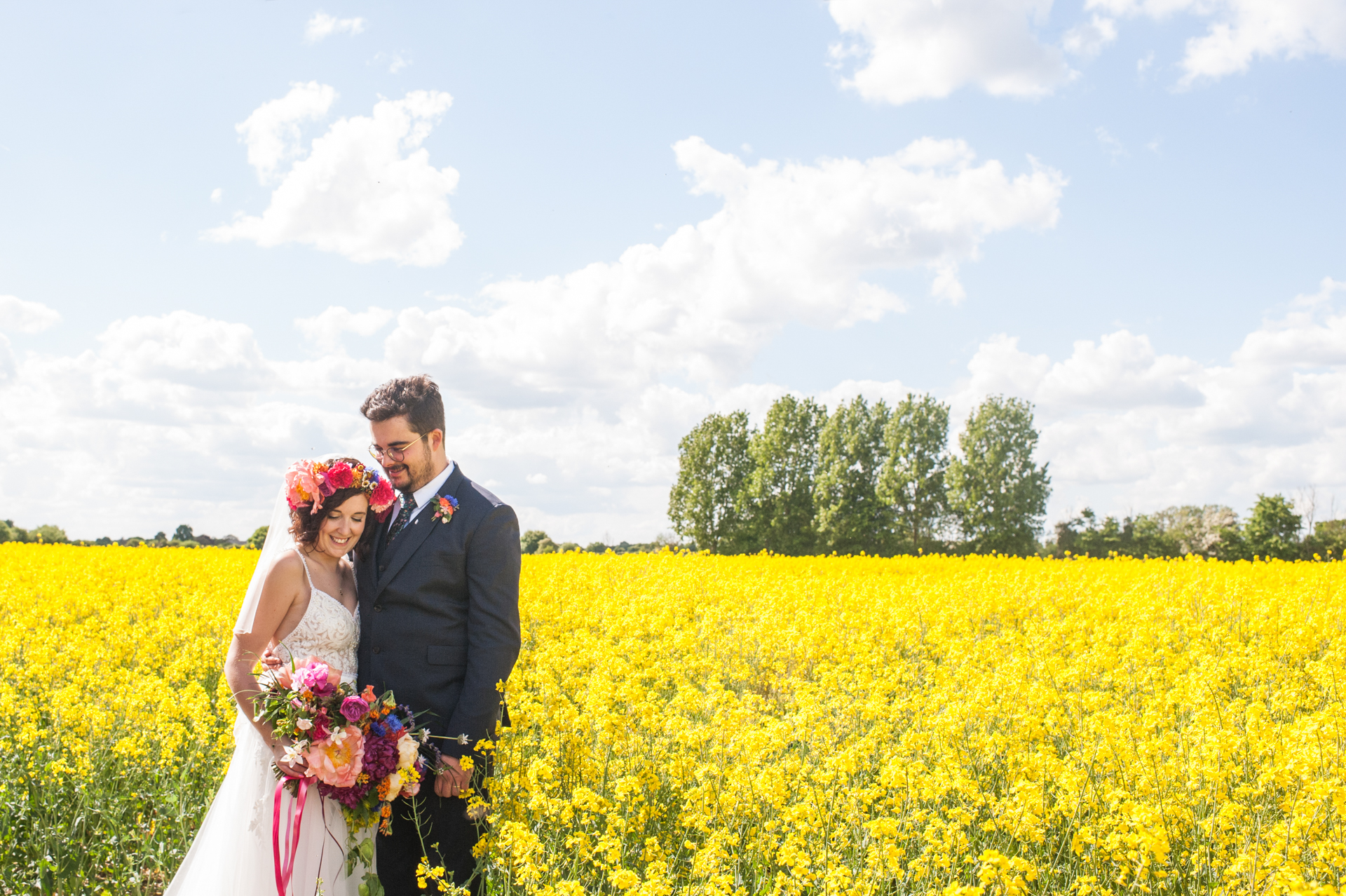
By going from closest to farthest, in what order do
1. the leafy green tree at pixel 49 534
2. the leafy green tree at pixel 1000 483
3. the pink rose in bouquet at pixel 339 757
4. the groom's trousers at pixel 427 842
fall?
the pink rose in bouquet at pixel 339 757 < the groom's trousers at pixel 427 842 < the leafy green tree at pixel 49 534 < the leafy green tree at pixel 1000 483

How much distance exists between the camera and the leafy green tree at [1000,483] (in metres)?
35.5

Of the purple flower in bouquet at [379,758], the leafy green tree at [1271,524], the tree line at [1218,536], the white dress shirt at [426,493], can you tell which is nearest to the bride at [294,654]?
the white dress shirt at [426,493]

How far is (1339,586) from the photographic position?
32.7 ft

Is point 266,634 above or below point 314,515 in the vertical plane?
below

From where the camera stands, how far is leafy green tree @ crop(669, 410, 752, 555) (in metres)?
37.9

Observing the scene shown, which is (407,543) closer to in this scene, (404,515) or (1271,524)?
(404,515)

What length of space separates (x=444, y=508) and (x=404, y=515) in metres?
0.22

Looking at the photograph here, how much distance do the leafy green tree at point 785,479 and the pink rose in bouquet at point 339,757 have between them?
34125mm

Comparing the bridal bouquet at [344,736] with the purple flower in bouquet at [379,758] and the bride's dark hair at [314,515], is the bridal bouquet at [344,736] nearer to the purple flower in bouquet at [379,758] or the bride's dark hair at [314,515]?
the purple flower in bouquet at [379,758]

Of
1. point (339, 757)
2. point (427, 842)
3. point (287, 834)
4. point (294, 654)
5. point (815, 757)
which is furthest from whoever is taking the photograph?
point (815, 757)

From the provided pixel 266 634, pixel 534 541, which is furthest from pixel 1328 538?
pixel 266 634

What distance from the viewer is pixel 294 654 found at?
290 centimetres

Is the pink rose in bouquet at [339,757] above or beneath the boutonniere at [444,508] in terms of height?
beneath

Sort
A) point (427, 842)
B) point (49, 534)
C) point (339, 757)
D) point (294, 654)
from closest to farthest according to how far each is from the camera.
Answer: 1. point (339, 757)
2. point (294, 654)
3. point (427, 842)
4. point (49, 534)
